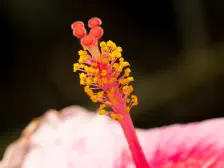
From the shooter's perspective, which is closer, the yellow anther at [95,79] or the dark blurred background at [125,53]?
the yellow anther at [95,79]

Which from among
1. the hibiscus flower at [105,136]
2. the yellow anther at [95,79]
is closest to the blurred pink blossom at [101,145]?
the hibiscus flower at [105,136]

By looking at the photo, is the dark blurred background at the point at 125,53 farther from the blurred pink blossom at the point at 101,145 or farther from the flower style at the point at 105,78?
the flower style at the point at 105,78

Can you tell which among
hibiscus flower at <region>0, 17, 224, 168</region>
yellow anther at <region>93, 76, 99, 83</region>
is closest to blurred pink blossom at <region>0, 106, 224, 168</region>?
hibiscus flower at <region>0, 17, 224, 168</region>

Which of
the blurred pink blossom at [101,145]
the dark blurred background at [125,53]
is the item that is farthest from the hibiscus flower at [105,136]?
the dark blurred background at [125,53]

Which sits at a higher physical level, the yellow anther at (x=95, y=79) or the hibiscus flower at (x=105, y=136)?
the yellow anther at (x=95, y=79)

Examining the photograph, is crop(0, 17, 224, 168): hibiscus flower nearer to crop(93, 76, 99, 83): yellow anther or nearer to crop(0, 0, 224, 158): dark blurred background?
crop(93, 76, 99, 83): yellow anther

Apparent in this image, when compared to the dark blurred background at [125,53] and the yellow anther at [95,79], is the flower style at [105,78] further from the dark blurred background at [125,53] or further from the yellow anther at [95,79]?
the dark blurred background at [125,53]

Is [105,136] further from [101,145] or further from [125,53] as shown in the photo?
[125,53]

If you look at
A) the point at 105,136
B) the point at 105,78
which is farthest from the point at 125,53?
the point at 105,78
